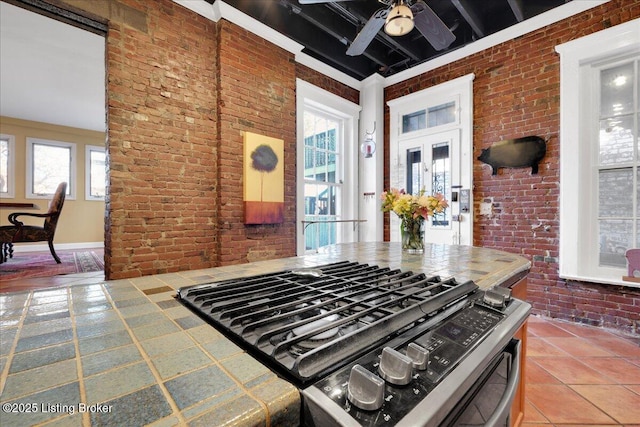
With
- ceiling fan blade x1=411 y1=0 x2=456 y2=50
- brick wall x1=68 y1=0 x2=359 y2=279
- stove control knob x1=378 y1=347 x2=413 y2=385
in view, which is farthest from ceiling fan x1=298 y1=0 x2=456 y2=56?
stove control knob x1=378 y1=347 x2=413 y2=385

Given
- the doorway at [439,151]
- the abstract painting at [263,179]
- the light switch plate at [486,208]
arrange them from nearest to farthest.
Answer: the abstract painting at [263,179] < the light switch plate at [486,208] < the doorway at [439,151]

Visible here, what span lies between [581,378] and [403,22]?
2615 millimetres

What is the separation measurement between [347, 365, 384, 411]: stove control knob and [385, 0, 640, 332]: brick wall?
136 inches

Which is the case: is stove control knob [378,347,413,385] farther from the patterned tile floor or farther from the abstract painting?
the abstract painting

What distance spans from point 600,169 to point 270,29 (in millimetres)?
3787

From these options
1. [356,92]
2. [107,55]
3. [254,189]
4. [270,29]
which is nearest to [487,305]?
[254,189]

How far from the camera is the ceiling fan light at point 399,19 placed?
1837 mm

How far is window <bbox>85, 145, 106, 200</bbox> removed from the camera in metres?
6.44

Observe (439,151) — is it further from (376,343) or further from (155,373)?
(155,373)

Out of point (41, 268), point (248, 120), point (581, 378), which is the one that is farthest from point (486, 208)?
point (41, 268)

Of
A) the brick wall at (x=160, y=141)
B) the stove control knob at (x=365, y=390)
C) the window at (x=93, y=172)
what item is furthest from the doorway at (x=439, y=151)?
the window at (x=93, y=172)

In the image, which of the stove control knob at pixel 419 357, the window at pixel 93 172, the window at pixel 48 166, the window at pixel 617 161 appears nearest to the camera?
the stove control knob at pixel 419 357

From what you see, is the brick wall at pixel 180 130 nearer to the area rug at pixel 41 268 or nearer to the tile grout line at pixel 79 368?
the area rug at pixel 41 268

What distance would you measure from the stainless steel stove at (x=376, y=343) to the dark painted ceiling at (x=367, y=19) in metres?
2.73
